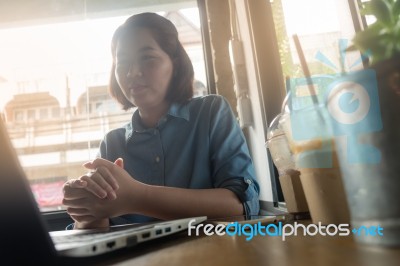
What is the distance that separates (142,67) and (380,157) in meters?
0.93

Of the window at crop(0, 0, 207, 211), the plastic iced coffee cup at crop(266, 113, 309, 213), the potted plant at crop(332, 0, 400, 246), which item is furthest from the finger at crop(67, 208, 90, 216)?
the window at crop(0, 0, 207, 211)

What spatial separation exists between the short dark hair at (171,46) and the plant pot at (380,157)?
956 mm

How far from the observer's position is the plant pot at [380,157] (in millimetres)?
279

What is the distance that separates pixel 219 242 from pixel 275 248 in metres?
0.09

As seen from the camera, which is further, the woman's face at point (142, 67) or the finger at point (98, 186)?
the woman's face at point (142, 67)

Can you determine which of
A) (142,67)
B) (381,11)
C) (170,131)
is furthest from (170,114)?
(381,11)

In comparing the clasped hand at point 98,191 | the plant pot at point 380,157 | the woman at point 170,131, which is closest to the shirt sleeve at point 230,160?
the woman at point 170,131

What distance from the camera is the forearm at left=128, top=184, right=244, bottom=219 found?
27.0 inches

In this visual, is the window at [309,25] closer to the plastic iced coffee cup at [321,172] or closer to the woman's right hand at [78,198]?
the plastic iced coffee cup at [321,172]

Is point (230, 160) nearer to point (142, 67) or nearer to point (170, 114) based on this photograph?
point (170, 114)

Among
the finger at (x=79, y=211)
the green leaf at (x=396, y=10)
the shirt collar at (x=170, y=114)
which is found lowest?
the finger at (x=79, y=211)

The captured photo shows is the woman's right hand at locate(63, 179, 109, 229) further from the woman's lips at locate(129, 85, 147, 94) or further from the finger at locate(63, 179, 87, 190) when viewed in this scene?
the woman's lips at locate(129, 85, 147, 94)

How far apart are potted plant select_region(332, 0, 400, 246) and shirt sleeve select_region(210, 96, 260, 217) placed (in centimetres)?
58

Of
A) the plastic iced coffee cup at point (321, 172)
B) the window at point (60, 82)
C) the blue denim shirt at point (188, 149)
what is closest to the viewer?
the plastic iced coffee cup at point (321, 172)
